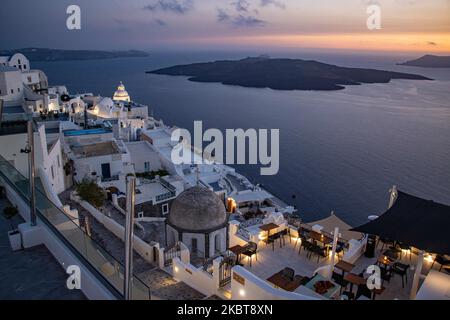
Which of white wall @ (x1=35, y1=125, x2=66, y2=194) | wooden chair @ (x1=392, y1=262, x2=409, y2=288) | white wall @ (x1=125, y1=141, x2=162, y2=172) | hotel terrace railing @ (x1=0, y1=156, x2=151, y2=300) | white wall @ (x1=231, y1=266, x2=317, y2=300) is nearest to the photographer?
hotel terrace railing @ (x1=0, y1=156, x2=151, y2=300)

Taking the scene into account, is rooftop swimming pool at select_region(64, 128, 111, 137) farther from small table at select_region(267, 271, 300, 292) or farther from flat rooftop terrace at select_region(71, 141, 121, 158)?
small table at select_region(267, 271, 300, 292)

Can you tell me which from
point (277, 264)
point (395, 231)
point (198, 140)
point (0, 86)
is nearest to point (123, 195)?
point (277, 264)

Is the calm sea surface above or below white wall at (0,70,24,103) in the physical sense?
below

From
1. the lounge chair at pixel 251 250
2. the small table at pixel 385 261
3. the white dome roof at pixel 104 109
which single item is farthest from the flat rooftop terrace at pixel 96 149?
the small table at pixel 385 261

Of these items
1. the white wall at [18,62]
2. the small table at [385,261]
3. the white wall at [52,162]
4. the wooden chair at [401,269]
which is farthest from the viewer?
the white wall at [18,62]

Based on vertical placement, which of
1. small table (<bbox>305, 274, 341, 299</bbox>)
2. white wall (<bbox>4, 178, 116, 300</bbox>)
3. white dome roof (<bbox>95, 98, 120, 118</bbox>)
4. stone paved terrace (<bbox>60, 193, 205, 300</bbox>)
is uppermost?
white dome roof (<bbox>95, 98, 120, 118</bbox>)

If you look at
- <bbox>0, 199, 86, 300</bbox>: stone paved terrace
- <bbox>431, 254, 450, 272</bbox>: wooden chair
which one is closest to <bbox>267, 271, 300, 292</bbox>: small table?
<bbox>431, 254, 450, 272</bbox>: wooden chair

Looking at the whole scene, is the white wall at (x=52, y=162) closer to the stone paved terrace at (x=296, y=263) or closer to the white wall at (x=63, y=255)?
the white wall at (x=63, y=255)

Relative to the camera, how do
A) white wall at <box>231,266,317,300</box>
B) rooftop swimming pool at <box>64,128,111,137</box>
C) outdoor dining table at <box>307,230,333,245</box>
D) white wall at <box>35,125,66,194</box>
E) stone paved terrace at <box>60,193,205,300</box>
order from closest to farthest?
white wall at <box>231,266,317,300</box>, stone paved terrace at <box>60,193,205,300</box>, outdoor dining table at <box>307,230,333,245</box>, white wall at <box>35,125,66,194</box>, rooftop swimming pool at <box>64,128,111,137</box>
